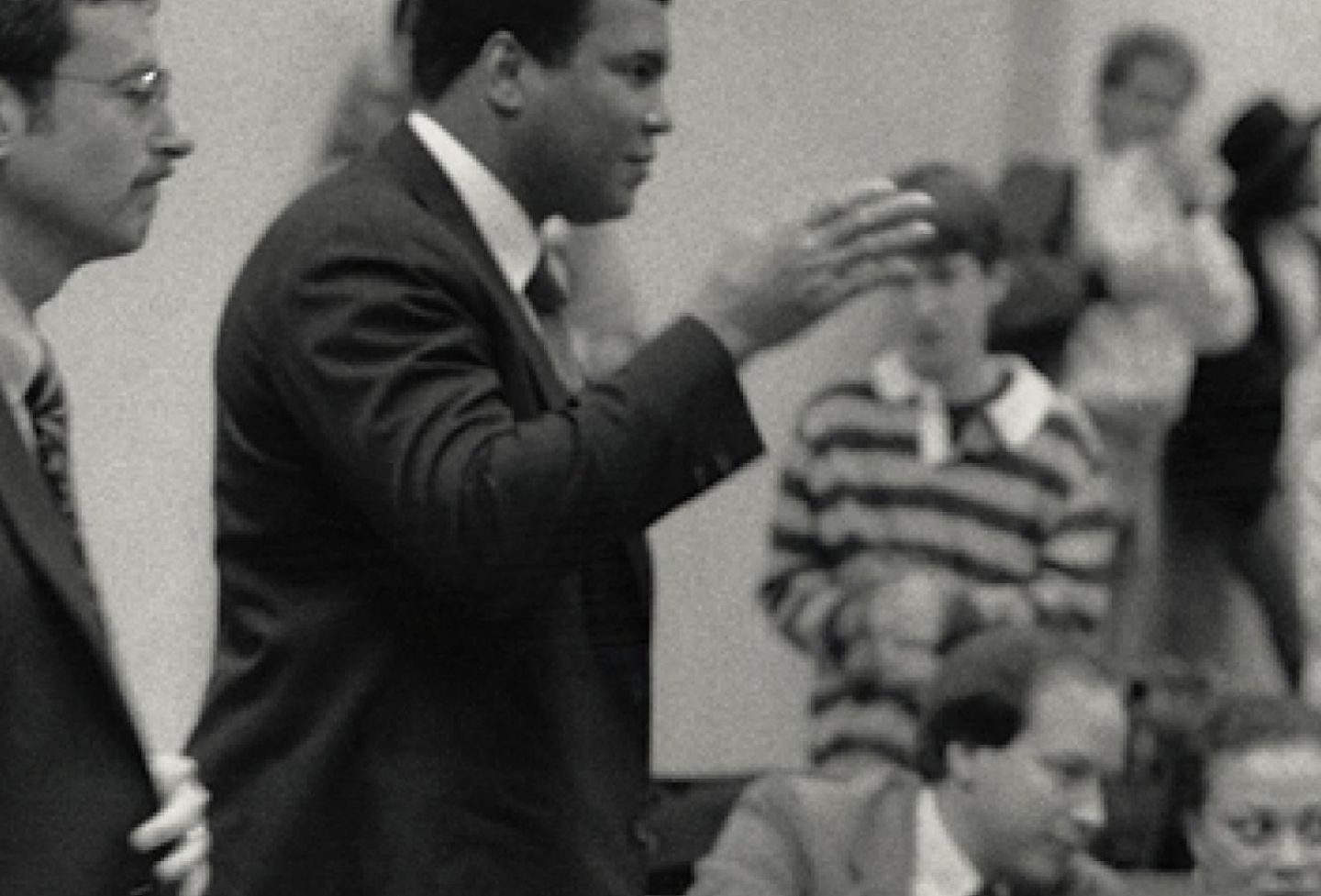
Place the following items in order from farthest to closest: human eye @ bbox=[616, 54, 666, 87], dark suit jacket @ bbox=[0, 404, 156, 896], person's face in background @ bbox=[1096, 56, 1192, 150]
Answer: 1. person's face in background @ bbox=[1096, 56, 1192, 150]
2. human eye @ bbox=[616, 54, 666, 87]
3. dark suit jacket @ bbox=[0, 404, 156, 896]

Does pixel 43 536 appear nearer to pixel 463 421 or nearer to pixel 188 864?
pixel 188 864

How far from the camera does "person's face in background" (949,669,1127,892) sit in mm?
4754

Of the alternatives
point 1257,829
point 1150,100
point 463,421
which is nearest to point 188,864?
point 463,421

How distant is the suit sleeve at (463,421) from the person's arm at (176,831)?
391 millimetres

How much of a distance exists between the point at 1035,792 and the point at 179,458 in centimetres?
201

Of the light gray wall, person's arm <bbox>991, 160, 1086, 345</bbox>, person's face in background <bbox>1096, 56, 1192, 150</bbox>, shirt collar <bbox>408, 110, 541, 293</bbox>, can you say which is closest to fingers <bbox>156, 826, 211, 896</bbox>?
shirt collar <bbox>408, 110, 541, 293</bbox>

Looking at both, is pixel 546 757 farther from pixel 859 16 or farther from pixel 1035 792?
pixel 859 16

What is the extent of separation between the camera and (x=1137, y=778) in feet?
18.2

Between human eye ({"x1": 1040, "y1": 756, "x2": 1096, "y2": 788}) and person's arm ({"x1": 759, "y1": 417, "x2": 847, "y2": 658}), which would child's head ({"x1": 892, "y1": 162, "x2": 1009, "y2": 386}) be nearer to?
person's arm ({"x1": 759, "y1": 417, "x2": 847, "y2": 658})

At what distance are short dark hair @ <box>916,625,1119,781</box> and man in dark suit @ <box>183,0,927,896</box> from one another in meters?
1.30

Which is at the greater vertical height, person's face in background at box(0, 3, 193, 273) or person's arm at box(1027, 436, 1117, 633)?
person's face in background at box(0, 3, 193, 273)

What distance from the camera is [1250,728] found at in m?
5.03

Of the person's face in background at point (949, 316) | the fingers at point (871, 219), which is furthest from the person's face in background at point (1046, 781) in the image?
the fingers at point (871, 219)

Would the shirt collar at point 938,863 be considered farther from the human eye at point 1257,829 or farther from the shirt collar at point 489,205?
the shirt collar at point 489,205
